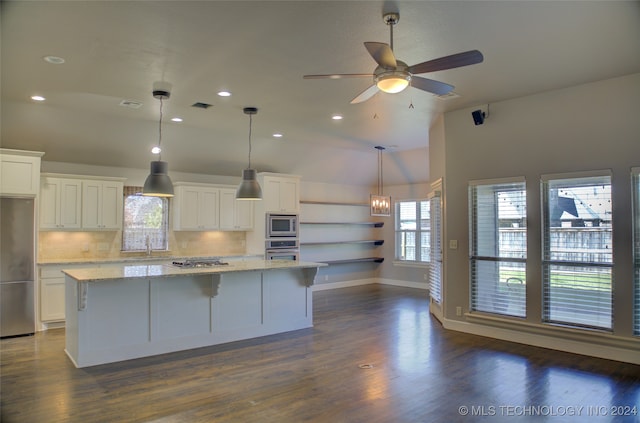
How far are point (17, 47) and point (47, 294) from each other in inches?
148

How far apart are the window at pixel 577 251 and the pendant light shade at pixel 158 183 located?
14.7 feet

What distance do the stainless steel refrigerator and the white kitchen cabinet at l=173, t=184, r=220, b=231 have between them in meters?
2.30

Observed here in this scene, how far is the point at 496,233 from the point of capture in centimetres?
558

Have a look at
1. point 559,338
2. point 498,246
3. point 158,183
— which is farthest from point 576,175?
point 158,183

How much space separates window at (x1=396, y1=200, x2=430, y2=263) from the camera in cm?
997

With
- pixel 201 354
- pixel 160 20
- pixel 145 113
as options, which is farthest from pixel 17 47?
pixel 201 354

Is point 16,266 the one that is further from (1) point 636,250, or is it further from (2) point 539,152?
(1) point 636,250

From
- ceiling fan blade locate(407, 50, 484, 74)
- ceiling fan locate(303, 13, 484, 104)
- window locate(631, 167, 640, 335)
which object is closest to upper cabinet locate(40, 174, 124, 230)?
ceiling fan locate(303, 13, 484, 104)

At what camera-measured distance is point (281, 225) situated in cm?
848

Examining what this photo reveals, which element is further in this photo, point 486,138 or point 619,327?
point 486,138

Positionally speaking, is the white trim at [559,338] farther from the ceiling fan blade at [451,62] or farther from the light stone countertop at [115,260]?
the light stone countertop at [115,260]

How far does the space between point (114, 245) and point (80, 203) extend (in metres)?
0.96

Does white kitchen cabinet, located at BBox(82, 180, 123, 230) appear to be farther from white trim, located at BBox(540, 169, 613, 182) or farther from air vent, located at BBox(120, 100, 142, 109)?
white trim, located at BBox(540, 169, 613, 182)

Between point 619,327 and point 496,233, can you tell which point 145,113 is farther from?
point 619,327
